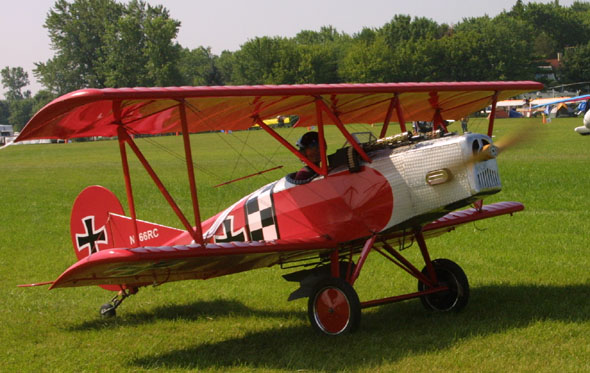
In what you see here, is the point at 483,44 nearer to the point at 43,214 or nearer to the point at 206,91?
the point at 43,214

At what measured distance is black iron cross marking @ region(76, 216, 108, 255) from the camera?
780 cm

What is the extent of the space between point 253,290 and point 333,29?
18046cm

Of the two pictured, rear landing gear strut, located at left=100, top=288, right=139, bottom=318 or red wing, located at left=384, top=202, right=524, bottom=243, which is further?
rear landing gear strut, located at left=100, top=288, right=139, bottom=318

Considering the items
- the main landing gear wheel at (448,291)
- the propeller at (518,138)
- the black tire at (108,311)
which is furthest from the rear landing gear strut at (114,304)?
the propeller at (518,138)

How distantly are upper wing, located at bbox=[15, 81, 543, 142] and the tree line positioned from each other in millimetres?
101221

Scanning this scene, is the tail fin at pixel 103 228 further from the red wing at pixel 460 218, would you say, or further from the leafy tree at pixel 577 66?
the leafy tree at pixel 577 66

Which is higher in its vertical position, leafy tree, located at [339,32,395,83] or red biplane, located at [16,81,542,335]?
leafy tree, located at [339,32,395,83]

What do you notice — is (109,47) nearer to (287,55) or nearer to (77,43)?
(77,43)

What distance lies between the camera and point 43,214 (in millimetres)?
15688

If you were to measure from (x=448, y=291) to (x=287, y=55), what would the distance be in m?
108

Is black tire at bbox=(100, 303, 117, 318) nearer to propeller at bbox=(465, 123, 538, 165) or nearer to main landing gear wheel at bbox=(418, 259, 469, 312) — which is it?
main landing gear wheel at bbox=(418, 259, 469, 312)

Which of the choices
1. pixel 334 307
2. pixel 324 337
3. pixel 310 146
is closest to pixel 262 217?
pixel 310 146

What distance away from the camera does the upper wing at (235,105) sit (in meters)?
5.75

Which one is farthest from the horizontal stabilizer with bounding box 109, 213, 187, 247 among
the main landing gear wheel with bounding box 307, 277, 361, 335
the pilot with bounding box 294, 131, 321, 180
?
the main landing gear wheel with bounding box 307, 277, 361, 335
